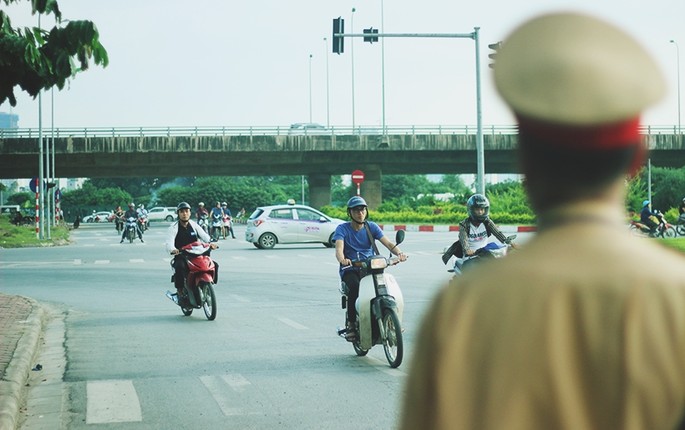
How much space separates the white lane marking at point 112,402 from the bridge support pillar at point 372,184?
57.7 metres

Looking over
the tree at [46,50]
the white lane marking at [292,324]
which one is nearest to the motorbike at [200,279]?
the white lane marking at [292,324]

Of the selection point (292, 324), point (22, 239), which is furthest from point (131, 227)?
point (292, 324)

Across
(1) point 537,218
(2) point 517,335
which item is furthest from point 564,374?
(1) point 537,218

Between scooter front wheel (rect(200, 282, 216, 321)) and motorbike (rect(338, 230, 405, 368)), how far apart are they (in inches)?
173

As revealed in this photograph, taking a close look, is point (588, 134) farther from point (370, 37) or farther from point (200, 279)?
point (370, 37)

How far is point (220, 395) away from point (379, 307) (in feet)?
6.39

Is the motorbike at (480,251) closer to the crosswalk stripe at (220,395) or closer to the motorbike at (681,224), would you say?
the crosswalk stripe at (220,395)

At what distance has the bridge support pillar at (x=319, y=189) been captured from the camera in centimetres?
6944

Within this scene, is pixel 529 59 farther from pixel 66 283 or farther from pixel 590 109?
pixel 66 283

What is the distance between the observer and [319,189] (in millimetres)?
70312

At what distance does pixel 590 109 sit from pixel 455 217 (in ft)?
177

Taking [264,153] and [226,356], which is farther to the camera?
[264,153]

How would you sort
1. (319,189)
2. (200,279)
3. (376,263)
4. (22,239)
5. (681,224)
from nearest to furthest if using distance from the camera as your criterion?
(376,263) < (200,279) < (681,224) < (22,239) < (319,189)

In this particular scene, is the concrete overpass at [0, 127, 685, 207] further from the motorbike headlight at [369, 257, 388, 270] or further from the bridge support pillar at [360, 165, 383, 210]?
the motorbike headlight at [369, 257, 388, 270]
